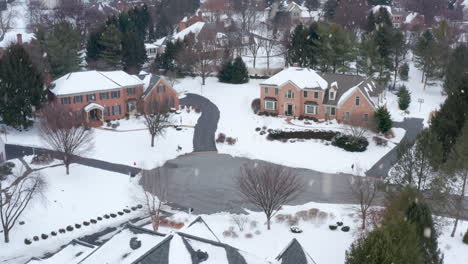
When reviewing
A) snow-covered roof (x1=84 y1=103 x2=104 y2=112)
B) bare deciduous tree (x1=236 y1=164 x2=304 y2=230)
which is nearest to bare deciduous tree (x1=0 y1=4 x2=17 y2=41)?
snow-covered roof (x1=84 y1=103 x2=104 y2=112)

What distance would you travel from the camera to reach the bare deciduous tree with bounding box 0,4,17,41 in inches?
4006

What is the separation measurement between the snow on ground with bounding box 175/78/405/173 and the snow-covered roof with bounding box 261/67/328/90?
420 centimetres

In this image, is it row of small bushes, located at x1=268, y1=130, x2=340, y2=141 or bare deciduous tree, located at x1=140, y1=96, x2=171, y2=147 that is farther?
row of small bushes, located at x1=268, y1=130, x2=340, y2=141

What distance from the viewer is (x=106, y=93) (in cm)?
5803

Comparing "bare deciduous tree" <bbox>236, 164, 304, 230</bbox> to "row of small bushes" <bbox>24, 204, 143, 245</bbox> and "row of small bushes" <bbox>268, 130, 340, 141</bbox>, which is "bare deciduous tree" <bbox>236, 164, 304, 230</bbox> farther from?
"row of small bushes" <bbox>268, 130, 340, 141</bbox>

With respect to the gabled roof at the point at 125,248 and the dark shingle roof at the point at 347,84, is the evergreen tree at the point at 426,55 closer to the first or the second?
the dark shingle roof at the point at 347,84

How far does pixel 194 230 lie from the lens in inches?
1069

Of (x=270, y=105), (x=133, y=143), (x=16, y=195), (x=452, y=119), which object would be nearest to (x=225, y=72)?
(x=270, y=105)

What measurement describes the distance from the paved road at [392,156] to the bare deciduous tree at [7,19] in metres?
71.7

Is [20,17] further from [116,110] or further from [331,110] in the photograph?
[331,110]

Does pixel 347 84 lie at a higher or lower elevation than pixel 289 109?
higher

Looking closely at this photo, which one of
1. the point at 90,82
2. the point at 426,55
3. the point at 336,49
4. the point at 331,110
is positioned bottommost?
the point at 331,110

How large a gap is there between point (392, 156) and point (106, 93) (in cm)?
3013

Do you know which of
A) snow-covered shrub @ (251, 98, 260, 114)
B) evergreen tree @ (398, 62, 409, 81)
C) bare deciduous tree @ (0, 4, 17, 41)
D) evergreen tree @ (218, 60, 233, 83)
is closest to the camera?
snow-covered shrub @ (251, 98, 260, 114)
